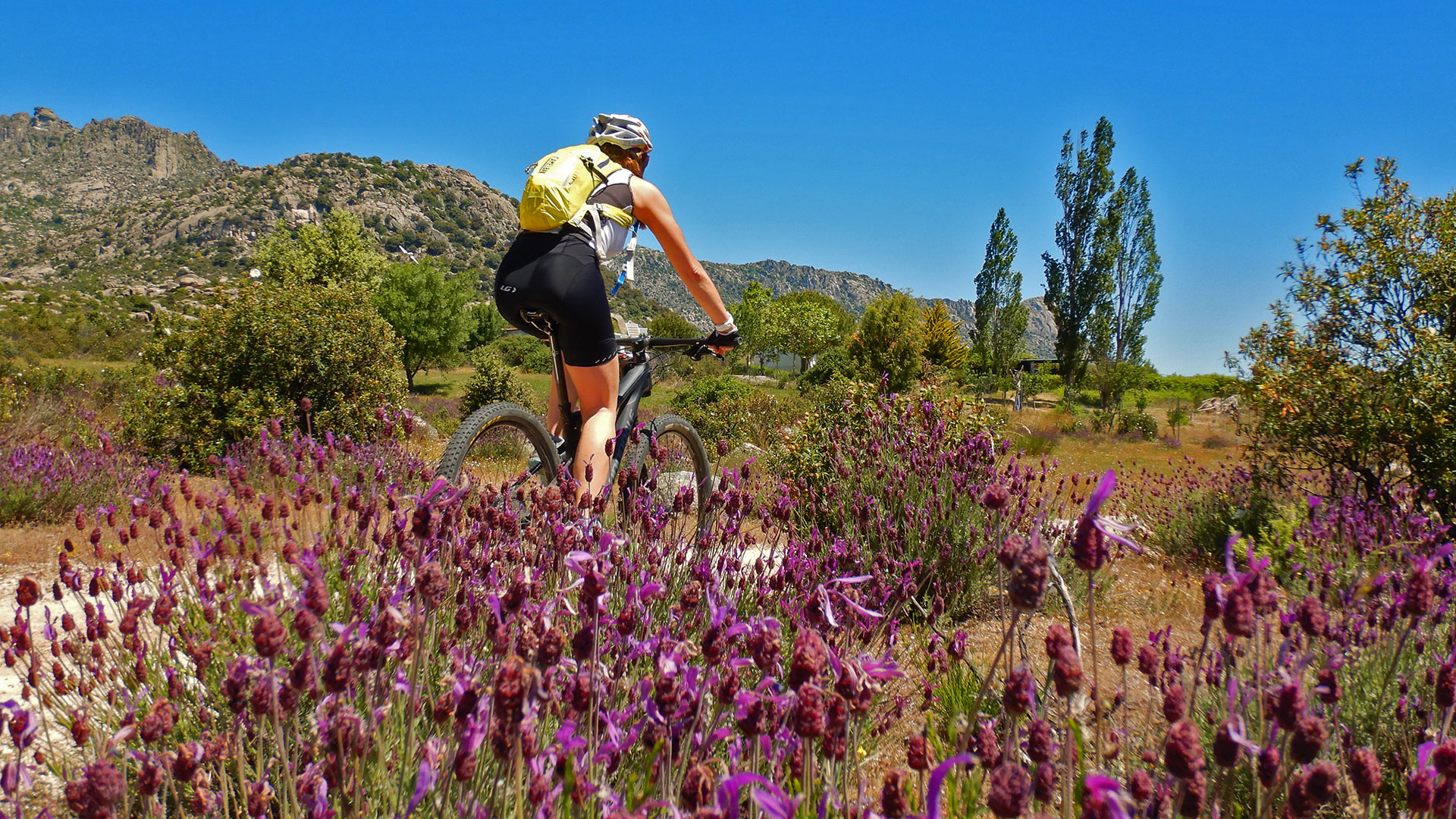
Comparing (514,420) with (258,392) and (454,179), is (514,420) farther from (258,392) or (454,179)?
(454,179)

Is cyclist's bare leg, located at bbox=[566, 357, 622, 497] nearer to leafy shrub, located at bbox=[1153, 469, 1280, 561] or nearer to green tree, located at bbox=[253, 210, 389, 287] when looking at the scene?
leafy shrub, located at bbox=[1153, 469, 1280, 561]

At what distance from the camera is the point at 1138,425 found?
71.3 feet

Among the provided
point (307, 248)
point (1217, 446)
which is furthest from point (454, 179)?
point (1217, 446)

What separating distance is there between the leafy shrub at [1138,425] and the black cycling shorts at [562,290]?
2181cm

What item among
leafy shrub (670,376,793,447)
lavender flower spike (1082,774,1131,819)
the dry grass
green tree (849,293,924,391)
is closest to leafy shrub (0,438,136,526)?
lavender flower spike (1082,774,1131,819)

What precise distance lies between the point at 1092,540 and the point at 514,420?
2.69m

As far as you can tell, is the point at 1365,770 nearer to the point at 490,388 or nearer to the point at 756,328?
the point at 490,388

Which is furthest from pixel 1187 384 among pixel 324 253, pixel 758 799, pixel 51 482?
pixel 758 799

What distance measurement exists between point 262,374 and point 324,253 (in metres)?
18.9

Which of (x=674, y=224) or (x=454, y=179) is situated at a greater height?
(x=454, y=179)

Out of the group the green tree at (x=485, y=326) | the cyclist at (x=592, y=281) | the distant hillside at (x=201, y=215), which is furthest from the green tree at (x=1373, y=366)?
the distant hillside at (x=201, y=215)

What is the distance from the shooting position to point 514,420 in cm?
321

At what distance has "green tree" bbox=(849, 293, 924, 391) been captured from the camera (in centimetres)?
2752

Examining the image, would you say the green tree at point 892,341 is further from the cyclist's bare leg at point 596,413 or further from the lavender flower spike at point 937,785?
the lavender flower spike at point 937,785
